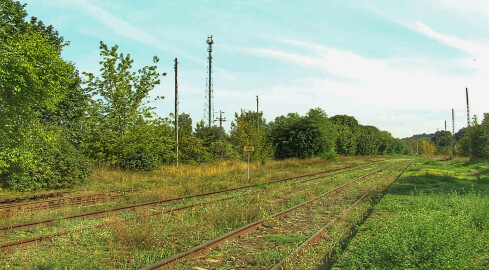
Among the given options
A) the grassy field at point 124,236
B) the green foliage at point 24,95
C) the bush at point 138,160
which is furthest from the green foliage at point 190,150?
the grassy field at point 124,236

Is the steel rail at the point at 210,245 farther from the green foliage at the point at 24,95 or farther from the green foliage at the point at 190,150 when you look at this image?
the green foliage at the point at 190,150

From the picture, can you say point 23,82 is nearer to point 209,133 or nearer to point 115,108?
point 115,108

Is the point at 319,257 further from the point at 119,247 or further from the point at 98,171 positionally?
the point at 98,171

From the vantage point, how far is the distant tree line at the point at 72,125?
1094cm

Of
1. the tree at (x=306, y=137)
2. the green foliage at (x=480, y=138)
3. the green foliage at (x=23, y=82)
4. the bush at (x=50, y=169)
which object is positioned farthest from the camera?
the green foliage at (x=480, y=138)

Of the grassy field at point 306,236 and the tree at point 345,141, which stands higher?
the tree at point 345,141

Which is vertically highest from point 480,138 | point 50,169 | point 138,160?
point 480,138

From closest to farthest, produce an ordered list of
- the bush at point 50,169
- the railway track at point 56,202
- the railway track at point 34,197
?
the railway track at point 56,202 → the railway track at point 34,197 → the bush at point 50,169

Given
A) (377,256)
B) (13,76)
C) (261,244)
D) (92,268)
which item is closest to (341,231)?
(261,244)

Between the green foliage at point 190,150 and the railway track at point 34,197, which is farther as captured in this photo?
the green foliage at point 190,150

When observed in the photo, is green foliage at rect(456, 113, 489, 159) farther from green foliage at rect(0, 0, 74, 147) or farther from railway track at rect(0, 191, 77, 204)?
green foliage at rect(0, 0, 74, 147)

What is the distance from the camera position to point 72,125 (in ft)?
94.1

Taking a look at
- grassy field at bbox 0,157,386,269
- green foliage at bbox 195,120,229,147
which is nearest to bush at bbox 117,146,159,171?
grassy field at bbox 0,157,386,269

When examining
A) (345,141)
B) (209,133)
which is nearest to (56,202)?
(209,133)
